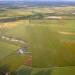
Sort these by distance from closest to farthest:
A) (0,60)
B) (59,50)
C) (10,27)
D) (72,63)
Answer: (72,63) → (0,60) → (59,50) → (10,27)

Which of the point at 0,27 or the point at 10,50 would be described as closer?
the point at 10,50

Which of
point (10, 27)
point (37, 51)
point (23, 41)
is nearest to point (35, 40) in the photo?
point (23, 41)

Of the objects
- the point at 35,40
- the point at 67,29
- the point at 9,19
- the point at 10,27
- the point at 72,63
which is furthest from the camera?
the point at 9,19

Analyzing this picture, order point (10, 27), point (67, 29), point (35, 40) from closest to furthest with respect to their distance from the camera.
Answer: point (35, 40) → point (67, 29) → point (10, 27)

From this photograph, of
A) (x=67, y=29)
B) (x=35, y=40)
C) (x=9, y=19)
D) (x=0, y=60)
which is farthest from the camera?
(x=9, y=19)

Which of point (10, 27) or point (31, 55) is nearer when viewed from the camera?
point (31, 55)

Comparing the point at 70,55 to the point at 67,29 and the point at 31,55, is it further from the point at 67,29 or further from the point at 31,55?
the point at 67,29

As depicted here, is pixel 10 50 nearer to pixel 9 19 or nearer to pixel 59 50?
pixel 59 50

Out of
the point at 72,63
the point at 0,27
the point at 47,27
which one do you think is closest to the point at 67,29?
the point at 47,27

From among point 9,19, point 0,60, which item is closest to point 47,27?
point 9,19
